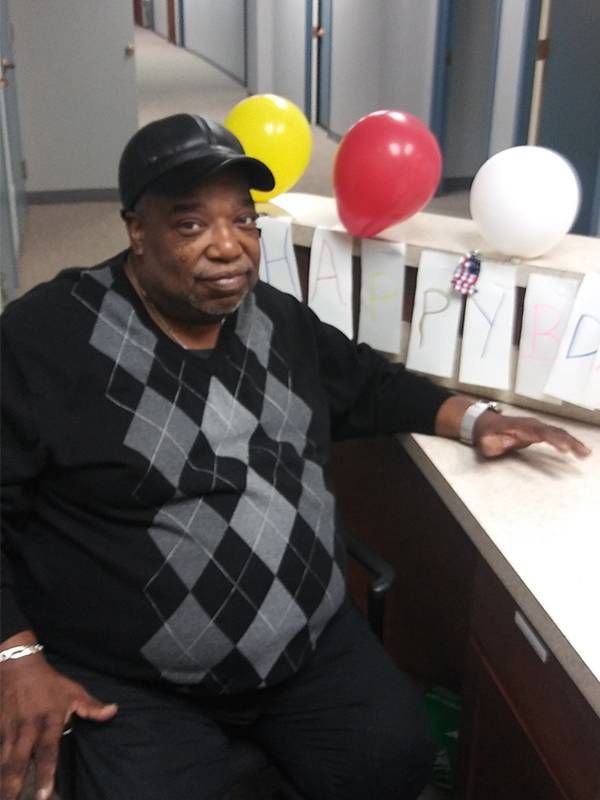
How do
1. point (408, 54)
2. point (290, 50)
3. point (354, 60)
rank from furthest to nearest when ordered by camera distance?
point (290, 50) < point (354, 60) < point (408, 54)

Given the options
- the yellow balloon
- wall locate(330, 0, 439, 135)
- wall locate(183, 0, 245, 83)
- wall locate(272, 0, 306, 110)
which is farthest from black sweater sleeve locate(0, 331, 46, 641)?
wall locate(183, 0, 245, 83)

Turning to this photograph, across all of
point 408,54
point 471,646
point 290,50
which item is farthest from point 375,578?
point 290,50

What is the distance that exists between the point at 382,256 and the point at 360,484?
0.51 m

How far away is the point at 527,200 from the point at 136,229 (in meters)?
0.57

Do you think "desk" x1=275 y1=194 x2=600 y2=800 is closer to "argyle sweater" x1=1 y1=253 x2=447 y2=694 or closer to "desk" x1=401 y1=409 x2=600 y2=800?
"desk" x1=401 y1=409 x2=600 y2=800

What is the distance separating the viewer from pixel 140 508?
44.9 inches

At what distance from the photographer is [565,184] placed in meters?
1.28

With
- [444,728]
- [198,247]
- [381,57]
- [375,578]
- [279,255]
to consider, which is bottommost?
[444,728]

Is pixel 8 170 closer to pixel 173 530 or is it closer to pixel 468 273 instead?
pixel 468 273

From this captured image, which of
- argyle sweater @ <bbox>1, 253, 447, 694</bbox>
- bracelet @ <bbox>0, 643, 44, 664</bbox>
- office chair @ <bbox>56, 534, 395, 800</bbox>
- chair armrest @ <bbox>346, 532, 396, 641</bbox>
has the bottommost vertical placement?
office chair @ <bbox>56, 534, 395, 800</bbox>

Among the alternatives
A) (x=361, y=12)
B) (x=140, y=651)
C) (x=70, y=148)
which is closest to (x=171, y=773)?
(x=140, y=651)

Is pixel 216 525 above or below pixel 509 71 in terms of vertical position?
below

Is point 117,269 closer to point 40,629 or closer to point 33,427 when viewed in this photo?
point 33,427

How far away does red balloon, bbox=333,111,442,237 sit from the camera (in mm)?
1330
